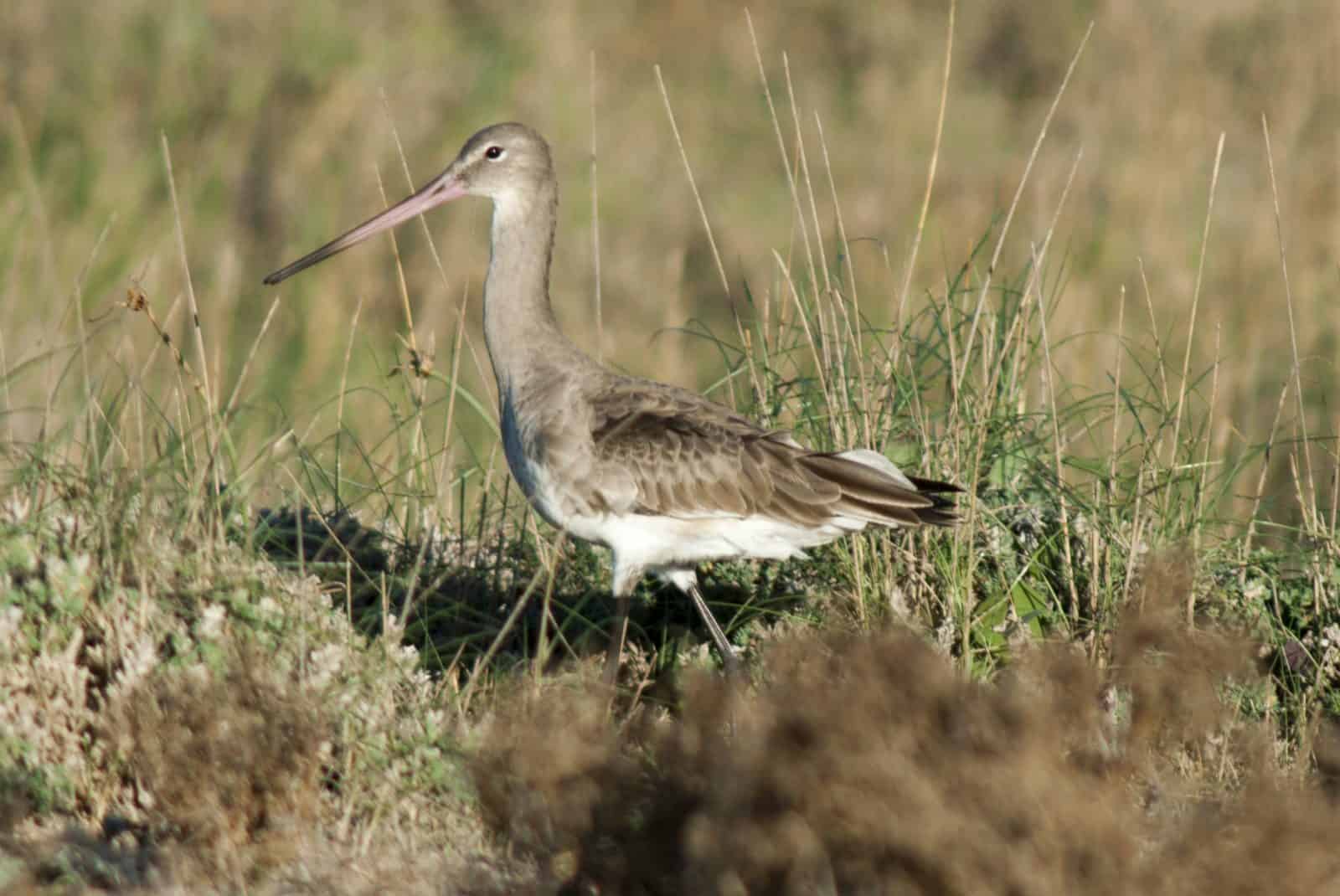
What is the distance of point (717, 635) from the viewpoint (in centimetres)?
541

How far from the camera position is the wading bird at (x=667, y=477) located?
5.25 metres

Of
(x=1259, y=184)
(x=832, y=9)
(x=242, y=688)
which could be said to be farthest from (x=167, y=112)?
(x=242, y=688)

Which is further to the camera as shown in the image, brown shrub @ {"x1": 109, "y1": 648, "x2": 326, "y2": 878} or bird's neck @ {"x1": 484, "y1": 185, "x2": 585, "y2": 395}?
bird's neck @ {"x1": 484, "y1": 185, "x2": 585, "y2": 395}

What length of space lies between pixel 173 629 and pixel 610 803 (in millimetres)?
1365

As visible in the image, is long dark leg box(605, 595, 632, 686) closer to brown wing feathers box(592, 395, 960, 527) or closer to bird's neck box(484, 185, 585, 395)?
brown wing feathers box(592, 395, 960, 527)

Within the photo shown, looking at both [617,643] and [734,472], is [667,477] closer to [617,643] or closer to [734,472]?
[734,472]

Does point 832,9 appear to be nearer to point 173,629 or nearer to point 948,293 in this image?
point 948,293

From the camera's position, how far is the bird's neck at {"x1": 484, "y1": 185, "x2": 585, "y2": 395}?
19.1 ft

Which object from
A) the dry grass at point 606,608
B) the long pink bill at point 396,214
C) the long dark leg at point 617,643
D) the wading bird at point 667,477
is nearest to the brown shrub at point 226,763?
the dry grass at point 606,608

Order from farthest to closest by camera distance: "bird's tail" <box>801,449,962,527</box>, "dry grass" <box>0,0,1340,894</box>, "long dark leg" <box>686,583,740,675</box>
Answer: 1. "long dark leg" <box>686,583,740,675</box>
2. "bird's tail" <box>801,449,962,527</box>
3. "dry grass" <box>0,0,1340,894</box>

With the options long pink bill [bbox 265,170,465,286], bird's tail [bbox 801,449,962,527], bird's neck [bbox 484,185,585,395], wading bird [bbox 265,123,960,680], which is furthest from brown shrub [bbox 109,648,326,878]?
long pink bill [bbox 265,170,465,286]

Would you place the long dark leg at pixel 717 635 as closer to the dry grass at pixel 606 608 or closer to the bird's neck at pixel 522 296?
the dry grass at pixel 606 608

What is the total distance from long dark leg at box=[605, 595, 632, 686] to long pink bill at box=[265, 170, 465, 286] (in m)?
1.52

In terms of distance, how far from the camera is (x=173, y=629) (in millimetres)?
4492
